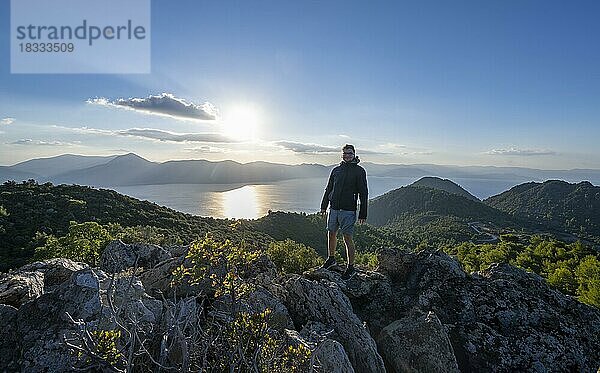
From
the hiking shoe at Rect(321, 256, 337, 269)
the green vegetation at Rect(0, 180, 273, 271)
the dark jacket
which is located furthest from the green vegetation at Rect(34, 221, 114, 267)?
the dark jacket

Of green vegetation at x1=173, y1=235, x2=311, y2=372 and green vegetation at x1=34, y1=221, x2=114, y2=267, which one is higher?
green vegetation at x1=173, y1=235, x2=311, y2=372

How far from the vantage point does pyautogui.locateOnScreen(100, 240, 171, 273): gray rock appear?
841cm

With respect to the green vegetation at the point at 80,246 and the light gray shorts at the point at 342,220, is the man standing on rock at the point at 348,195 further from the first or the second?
the green vegetation at the point at 80,246

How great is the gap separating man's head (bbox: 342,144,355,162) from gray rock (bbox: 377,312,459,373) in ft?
12.2

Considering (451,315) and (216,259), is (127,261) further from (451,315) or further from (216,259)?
(451,315)

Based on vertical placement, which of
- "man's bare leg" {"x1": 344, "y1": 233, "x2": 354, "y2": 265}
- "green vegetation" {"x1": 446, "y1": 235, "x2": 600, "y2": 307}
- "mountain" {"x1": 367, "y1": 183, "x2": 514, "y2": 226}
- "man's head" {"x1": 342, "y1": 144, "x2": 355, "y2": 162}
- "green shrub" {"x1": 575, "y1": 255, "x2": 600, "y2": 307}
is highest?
"man's head" {"x1": 342, "y1": 144, "x2": 355, "y2": 162}

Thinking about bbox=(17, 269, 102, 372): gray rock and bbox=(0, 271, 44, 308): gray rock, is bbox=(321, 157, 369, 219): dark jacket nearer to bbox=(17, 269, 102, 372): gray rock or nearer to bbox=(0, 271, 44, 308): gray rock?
bbox=(17, 269, 102, 372): gray rock

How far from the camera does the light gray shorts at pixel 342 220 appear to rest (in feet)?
26.5

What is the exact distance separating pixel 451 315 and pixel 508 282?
172cm

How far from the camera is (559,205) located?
4547 inches

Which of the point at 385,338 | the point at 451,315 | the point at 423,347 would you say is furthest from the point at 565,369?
the point at 385,338

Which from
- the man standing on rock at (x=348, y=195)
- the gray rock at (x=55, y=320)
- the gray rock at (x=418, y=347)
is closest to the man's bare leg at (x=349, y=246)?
the man standing on rock at (x=348, y=195)

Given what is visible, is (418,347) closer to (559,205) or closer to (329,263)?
(329,263)

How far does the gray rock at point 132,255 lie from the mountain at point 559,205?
105449 millimetres
